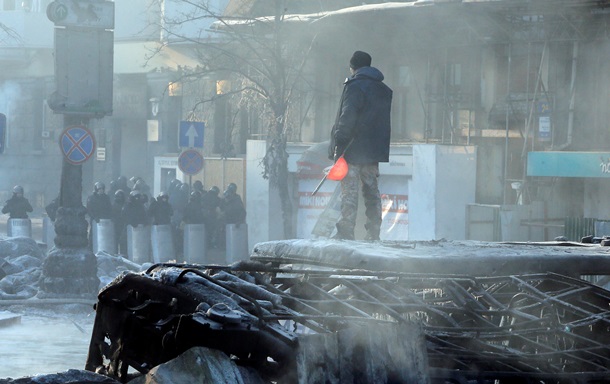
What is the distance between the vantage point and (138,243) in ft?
79.1

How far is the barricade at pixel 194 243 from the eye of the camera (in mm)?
24484

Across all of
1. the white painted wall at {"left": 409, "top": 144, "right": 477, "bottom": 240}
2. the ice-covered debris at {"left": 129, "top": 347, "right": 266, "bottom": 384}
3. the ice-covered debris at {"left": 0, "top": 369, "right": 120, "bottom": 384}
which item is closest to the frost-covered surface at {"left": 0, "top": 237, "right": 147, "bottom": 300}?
the white painted wall at {"left": 409, "top": 144, "right": 477, "bottom": 240}

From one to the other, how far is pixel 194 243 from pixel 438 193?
5.14 metres

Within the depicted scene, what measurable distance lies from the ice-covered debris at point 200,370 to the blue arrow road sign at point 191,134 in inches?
749

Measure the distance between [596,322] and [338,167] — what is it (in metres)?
3.93

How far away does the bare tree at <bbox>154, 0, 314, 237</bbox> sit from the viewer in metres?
24.9

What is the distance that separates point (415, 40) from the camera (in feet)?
99.8

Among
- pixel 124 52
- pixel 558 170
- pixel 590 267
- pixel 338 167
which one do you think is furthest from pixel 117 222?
pixel 124 52

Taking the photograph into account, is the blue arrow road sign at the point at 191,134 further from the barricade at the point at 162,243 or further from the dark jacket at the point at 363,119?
the dark jacket at the point at 363,119

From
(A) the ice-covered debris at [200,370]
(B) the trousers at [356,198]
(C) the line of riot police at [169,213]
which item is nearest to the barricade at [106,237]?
(C) the line of riot police at [169,213]

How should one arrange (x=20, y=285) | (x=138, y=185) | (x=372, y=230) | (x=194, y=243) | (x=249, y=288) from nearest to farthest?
(x=249, y=288) < (x=372, y=230) < (x=20, y=285) < (x=194, y=243) < (x=138, y=185)

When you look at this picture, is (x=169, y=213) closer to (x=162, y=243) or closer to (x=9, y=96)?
(x=162, y=243)

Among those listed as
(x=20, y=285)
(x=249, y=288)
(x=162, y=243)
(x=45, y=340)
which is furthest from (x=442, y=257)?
(x=162, y=243)

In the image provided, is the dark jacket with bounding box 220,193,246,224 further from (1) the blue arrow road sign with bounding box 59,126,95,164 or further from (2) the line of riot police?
(1) the blue arrow road sign with bounding box 59,126,95,164
